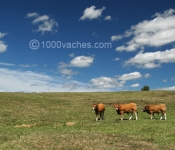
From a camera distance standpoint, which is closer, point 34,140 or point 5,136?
point 34,140

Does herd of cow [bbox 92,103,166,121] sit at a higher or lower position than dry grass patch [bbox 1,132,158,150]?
higher

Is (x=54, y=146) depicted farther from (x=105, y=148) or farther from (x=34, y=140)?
(x=105, y=148)

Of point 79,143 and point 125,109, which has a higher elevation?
point 125,109

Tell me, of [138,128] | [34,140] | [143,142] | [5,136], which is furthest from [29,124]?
[143,142]

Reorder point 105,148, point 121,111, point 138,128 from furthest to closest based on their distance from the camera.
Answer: point 121,111 → point 138,128 → point 105,148

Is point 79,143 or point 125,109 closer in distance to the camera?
point 79,143

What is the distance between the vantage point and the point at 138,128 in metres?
16.4

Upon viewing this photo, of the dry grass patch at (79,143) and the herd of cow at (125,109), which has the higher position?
the herd of cow at (125,109)

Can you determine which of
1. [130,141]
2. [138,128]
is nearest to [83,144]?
[130,141]

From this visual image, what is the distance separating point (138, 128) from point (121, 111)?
8.03 m

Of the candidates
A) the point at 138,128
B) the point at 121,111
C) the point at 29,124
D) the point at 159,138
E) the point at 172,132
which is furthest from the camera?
the point at 121,111

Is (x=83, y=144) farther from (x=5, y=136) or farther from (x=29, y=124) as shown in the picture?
(x=29, y=124)

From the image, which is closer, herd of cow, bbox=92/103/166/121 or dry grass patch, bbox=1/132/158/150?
dry grass patch, bbox=1/132/158/150

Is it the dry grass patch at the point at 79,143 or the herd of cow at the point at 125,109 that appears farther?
the herd of cow at the point at 125,109
